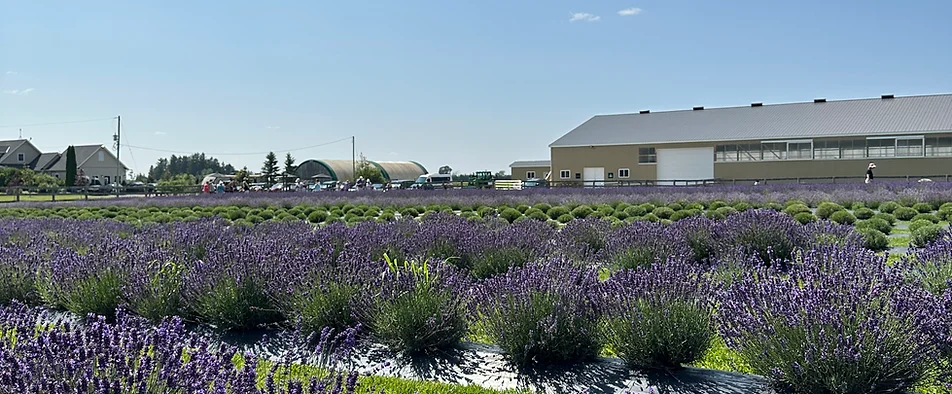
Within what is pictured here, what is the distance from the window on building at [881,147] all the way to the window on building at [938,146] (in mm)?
1444

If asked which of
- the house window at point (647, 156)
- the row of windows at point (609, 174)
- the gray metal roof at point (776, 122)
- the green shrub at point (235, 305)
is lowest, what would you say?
the green shrub at point (235, 305)

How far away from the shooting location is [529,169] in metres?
65.9

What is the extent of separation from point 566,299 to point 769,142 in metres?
37.2

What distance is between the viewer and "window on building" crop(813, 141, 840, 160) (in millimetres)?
36562

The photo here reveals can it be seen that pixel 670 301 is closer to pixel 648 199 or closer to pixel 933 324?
pixel 933 324

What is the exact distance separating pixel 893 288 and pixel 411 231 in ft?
17.3

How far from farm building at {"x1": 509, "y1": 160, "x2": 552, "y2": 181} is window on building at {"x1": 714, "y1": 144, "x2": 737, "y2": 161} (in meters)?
23.1

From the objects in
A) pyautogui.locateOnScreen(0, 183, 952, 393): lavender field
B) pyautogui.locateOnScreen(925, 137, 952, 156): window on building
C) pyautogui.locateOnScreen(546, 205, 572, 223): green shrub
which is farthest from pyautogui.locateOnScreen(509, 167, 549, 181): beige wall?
pyautogui.locateOnScreen(0, 183, 952, 393): lavender field

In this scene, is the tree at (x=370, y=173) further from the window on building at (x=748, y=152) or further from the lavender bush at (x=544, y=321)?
the lavender bush at (x=544, y=321)

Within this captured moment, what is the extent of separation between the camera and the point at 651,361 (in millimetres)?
3777

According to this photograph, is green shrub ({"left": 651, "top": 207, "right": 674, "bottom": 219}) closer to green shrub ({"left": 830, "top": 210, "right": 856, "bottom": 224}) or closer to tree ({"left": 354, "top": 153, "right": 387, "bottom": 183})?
green shrub ({"left": 830, "top": 210, "right": 856, "bottom": 224})

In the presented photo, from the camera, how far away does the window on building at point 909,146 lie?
34.9 m

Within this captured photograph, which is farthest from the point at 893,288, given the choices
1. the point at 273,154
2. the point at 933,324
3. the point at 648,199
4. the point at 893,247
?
the point at 273,154

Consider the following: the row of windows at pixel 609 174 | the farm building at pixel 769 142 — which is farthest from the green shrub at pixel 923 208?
the row of windows at pixel 609 174
